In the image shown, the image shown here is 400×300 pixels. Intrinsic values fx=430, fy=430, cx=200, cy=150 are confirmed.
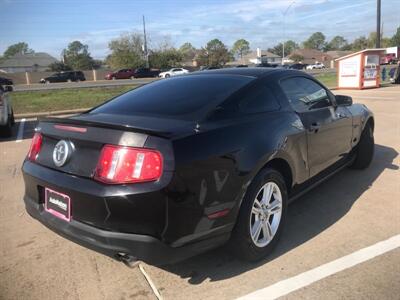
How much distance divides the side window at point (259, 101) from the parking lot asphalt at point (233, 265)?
1.18 metres

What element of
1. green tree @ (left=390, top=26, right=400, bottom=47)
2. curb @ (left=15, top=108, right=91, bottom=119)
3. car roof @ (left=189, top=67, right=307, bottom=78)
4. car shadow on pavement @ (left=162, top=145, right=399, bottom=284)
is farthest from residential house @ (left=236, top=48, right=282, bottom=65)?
car roof @ (left=189, top=67, right=307, bottom=78)

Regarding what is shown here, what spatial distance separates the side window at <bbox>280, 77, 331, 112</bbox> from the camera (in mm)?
4176

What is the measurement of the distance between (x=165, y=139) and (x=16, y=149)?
21.5ft

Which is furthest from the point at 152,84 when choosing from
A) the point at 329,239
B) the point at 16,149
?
the point at 16,149

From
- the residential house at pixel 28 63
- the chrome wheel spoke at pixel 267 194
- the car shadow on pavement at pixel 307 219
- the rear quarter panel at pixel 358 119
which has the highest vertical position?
the residential house at pixel 28 63

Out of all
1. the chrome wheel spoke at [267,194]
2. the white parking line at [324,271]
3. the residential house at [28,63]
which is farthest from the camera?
the residential house at [28,63]

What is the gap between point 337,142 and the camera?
15.9 feet

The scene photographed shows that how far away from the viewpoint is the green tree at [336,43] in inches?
6555

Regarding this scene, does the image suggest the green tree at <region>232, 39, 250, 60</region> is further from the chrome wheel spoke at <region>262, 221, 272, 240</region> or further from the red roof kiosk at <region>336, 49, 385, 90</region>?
the chrome wheel spoke at <region>262, 221, 272, 240</region>

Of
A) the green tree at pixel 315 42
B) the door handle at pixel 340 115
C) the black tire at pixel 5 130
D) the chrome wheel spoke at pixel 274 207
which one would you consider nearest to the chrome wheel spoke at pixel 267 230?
the chrome wheel spoke at pixel 274 207

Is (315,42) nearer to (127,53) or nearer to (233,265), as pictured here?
(127,53)

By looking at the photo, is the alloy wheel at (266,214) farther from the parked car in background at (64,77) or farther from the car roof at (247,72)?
the parked car in background at (64,77)

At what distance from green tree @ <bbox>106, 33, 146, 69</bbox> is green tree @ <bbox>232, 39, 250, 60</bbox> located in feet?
234

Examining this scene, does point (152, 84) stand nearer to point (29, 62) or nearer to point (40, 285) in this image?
point (40, 285)
